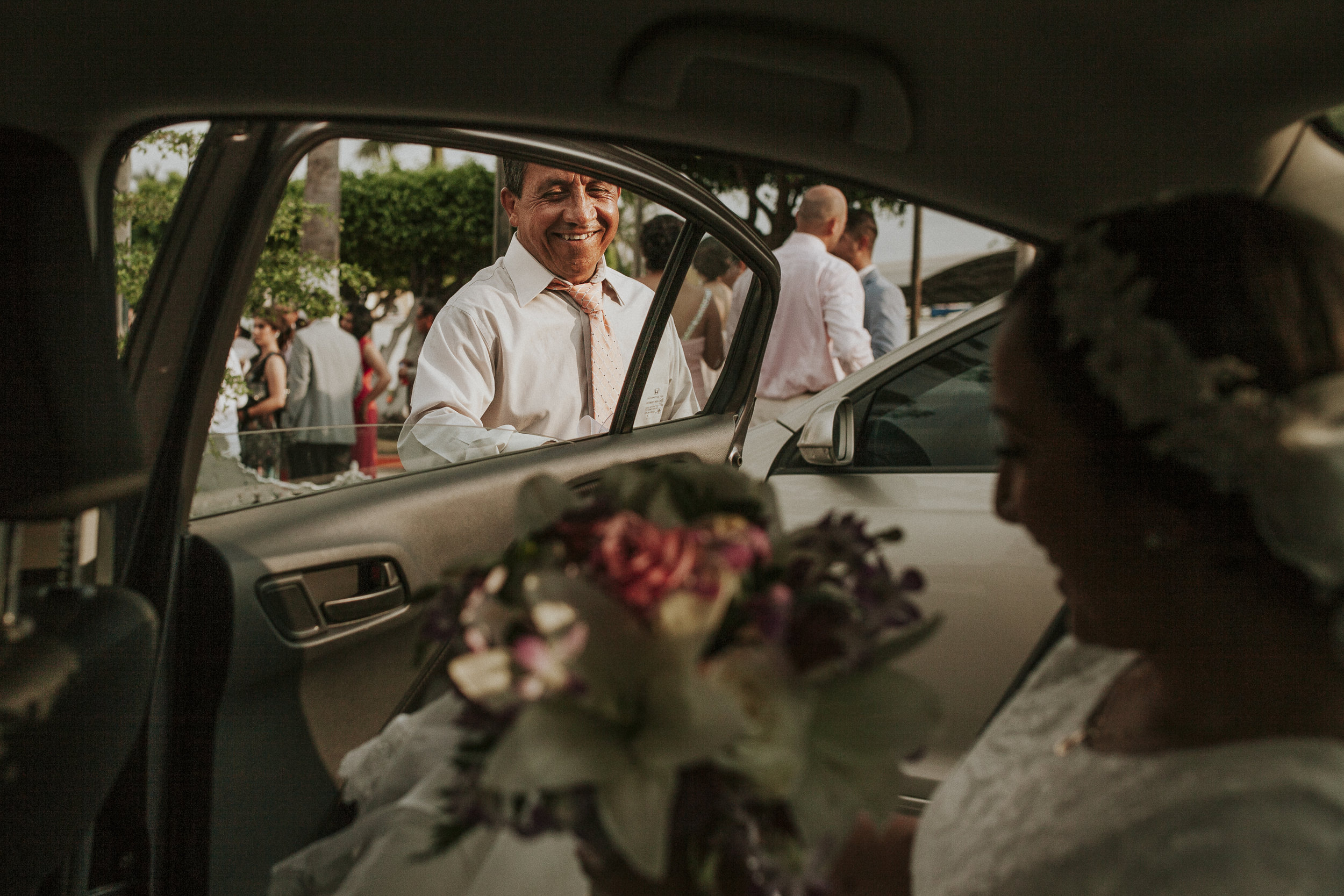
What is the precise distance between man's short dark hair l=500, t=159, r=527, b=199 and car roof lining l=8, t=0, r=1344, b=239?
0.97m

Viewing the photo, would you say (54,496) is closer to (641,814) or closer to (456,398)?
(641,814)

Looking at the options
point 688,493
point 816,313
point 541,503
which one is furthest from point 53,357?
point 816,313

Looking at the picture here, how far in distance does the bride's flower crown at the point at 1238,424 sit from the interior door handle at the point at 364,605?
1.38m

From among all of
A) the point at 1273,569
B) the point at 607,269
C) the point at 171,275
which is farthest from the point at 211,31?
the point at 607,269

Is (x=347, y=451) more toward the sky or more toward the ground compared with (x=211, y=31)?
more toward the ground

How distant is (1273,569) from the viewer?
108cm

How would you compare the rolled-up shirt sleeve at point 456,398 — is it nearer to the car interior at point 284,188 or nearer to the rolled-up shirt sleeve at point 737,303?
the car interior at point 284,188

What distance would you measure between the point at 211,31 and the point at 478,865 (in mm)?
1156

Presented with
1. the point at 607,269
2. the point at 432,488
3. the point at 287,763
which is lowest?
the point at 287,763

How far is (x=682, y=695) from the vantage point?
832 millimetres

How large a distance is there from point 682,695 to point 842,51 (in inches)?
30.4

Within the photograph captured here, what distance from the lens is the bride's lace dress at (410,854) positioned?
1.55m

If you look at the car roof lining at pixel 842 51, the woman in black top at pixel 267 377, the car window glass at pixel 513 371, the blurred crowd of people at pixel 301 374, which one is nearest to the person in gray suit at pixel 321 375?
the blurred crowd of people at pixel 301 374

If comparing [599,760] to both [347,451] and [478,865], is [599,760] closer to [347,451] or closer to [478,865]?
[478,865]
